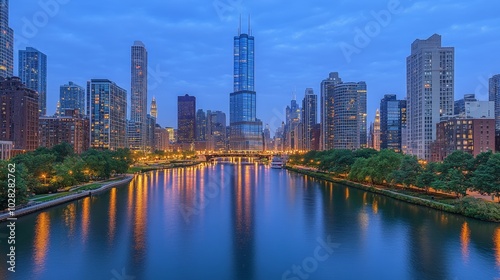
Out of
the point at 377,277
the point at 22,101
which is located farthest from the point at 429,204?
the point at 22,101

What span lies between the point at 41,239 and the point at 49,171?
26.8 meters

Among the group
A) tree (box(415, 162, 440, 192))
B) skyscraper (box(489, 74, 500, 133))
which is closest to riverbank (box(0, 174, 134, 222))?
tree (box(415, 162, 440, 192))

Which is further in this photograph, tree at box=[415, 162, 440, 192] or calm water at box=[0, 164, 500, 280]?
tree at box=[415, 162, 440, 192]

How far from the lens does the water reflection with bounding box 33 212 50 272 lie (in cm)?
2545

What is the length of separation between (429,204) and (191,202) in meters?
28.5

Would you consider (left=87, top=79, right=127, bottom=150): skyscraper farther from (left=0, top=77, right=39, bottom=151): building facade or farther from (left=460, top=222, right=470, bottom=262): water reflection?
(left=460, top=222, right=470, bottom=262): water reflection

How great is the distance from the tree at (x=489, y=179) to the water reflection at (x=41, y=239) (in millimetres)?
Answer: 40208

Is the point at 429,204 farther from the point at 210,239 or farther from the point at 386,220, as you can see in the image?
the point at 210,239

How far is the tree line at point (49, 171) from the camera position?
123 feet

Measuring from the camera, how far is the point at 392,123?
181 metres

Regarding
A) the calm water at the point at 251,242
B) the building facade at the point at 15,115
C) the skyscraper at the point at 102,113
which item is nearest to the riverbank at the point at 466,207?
the calm water at the point at 251,242

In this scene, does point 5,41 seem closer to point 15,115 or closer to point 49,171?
point 15,115

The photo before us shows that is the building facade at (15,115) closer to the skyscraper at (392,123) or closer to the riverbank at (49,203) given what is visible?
the riverbank at (49,203)

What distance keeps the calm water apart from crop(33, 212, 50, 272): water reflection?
2.7 inches
